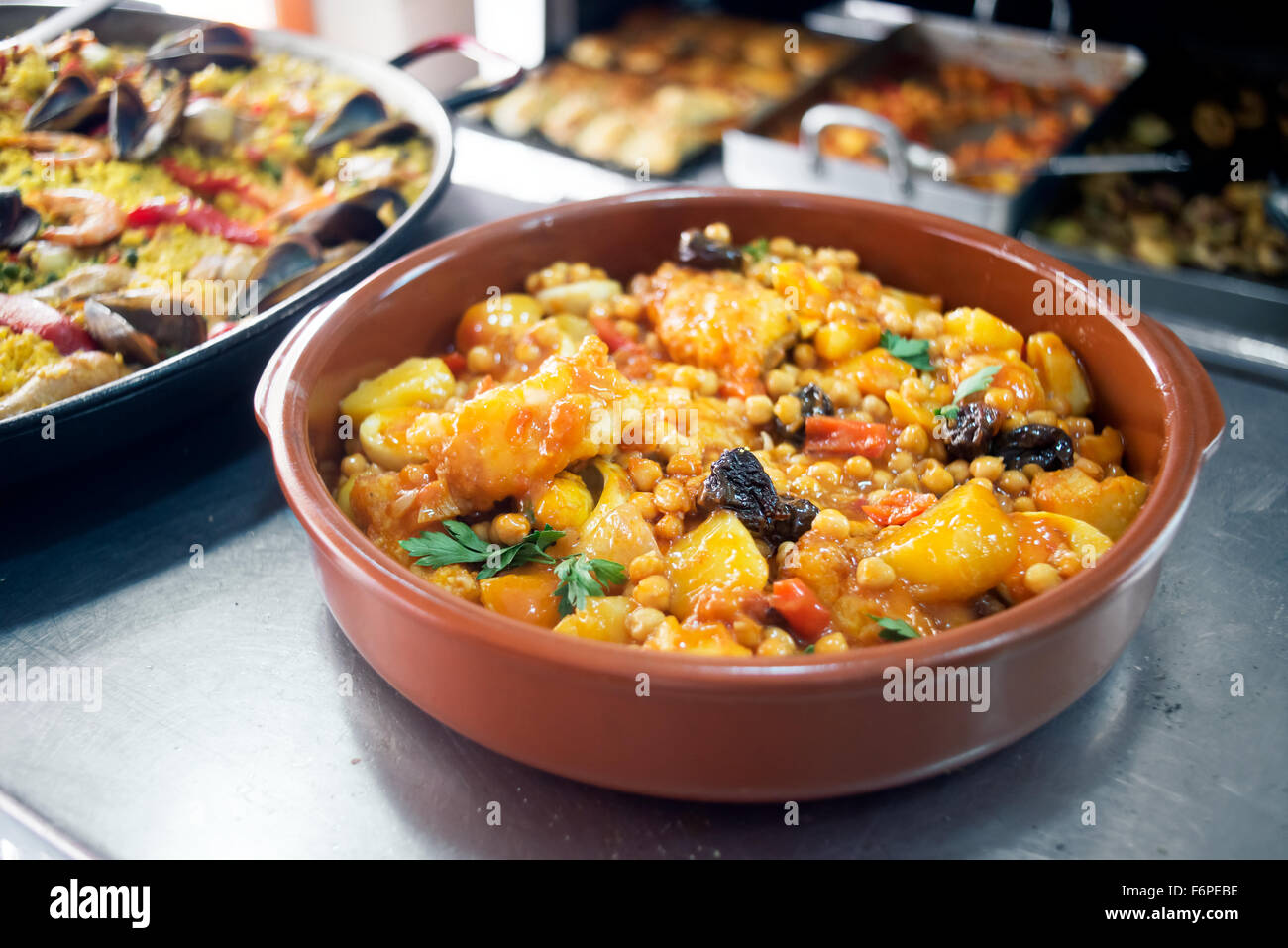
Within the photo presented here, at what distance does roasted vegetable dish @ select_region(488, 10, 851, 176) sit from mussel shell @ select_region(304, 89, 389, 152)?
1.36 m

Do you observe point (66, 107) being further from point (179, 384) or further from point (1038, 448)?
point (1038, 448)

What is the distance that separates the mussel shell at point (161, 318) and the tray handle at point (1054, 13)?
14.9 ft

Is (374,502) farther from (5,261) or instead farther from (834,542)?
(5,261)

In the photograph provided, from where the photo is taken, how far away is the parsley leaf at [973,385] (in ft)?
6.87

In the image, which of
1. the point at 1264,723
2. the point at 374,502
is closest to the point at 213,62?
the point at 374,502

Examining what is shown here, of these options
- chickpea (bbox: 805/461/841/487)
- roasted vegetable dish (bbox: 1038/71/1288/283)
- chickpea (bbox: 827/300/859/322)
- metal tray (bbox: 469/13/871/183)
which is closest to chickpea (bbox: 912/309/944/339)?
chickpea (bbox: 827/300/859/322)

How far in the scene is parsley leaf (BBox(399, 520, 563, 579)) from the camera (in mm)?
1761

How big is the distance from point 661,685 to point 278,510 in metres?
1.19

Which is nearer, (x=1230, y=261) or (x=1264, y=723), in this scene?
(x=1264, y=723)

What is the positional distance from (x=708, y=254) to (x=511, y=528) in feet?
3.04

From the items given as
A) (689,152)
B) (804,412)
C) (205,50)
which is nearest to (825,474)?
(804,412)

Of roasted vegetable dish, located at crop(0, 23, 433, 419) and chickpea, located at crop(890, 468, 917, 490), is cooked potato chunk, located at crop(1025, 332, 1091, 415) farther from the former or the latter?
roasted vegetable dish, located at crop(0, 23, 433, 419)
